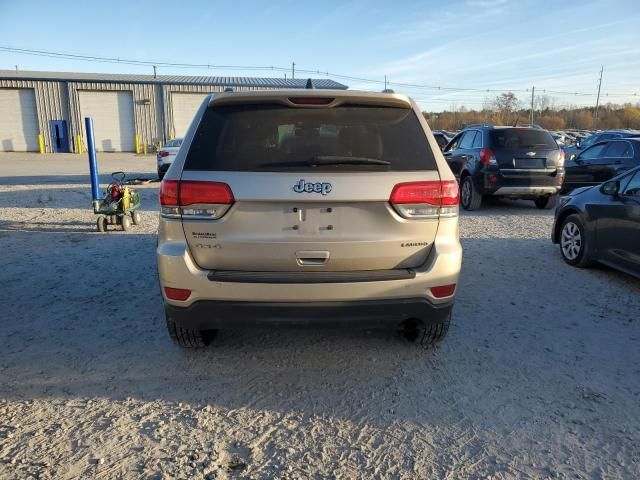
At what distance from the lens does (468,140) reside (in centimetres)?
1055

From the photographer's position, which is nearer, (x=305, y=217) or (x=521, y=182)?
(x=305, y=217)

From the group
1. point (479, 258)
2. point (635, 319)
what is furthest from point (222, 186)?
point (479, 258)

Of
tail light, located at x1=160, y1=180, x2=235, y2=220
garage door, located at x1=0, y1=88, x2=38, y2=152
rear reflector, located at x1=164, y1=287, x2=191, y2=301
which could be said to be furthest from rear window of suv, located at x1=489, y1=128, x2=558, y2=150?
garage door, located at x1=0, y1=88, x2=38, y2=152

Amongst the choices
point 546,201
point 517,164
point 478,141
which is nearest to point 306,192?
point 517,164

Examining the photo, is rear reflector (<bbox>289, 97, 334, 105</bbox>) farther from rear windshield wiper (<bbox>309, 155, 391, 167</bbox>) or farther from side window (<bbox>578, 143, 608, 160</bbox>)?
side window (<bbox>578, 143, 608, 160</bbox>)

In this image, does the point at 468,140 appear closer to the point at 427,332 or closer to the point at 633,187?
the point at 633,187

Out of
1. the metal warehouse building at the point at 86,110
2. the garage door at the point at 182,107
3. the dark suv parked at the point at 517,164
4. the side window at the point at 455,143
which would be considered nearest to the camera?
the dark suv parked at the point at 517,164

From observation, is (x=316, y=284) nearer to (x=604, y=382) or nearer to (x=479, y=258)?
(x=604, y=382)

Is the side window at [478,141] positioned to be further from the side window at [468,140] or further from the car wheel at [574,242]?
the car wheel at [574,242]

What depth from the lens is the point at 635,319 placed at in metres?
4.31

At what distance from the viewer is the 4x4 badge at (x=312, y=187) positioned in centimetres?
283

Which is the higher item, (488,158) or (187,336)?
(488,158)

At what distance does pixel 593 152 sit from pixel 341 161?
10.0m

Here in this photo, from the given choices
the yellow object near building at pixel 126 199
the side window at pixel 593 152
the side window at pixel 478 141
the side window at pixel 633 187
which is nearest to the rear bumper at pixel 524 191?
the side window at pixel 478 141
